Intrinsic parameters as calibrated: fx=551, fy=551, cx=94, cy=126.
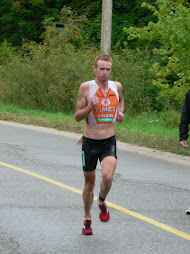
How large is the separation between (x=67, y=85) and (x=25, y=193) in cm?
1335

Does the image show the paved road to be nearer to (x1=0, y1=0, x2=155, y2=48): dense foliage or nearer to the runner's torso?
the runner's torso

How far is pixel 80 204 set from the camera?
738 centimetres

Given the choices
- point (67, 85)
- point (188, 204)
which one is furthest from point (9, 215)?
point (67, 85)

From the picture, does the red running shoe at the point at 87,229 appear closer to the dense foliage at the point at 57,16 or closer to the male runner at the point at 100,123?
the male runner at the point at 100,123

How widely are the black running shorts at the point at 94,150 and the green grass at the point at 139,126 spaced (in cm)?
624

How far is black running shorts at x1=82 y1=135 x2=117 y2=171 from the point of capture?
5.86m

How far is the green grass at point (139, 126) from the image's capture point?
42.9ft

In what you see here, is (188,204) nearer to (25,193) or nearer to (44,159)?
(25,193)

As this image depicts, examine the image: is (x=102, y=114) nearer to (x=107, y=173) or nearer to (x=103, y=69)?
(x=103, y=69)

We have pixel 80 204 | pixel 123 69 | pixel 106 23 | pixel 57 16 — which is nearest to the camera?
pixel 80 204

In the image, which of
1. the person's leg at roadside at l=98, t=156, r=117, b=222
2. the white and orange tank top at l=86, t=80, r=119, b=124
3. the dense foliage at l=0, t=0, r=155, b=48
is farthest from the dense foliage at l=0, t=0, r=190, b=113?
the dense foliage at l=0, t=0, r=155, b=48

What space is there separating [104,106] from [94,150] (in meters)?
0.50

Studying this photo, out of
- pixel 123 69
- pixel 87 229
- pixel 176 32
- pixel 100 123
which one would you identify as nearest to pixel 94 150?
pixel 100 123

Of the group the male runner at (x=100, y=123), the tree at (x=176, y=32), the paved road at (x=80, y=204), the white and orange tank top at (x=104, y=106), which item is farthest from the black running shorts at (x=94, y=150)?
the tree at (x=176, y=32)
